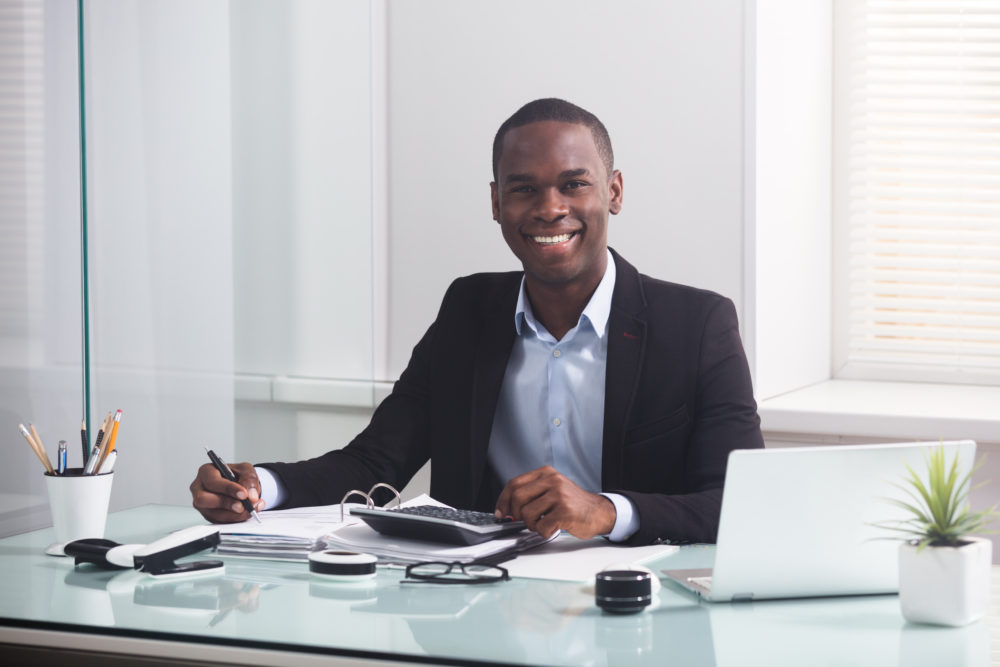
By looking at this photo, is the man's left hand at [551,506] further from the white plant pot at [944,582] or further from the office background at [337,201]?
the office background at [337,201]

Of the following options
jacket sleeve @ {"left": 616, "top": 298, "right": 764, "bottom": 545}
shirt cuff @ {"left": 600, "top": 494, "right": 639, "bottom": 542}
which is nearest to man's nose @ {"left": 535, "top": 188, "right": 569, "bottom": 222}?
jacket sleeve @ {"left": 616, "top": 298, "right": 764, "bottom": 545}

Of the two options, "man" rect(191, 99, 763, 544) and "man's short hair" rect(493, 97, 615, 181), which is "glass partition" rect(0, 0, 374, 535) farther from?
"man's short hair" rect(493, 97, 615, 181)

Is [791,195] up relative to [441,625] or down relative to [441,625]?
up

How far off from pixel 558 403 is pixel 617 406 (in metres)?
0.11

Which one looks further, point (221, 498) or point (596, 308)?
point (596, 308)

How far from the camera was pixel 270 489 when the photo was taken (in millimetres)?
1611

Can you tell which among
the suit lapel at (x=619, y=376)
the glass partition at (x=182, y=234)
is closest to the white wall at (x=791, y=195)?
the suit lapel at (x=619, y=376)

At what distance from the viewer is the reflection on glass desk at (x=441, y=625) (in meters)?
0.99

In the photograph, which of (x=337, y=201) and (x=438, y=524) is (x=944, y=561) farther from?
(x=337, y=201)

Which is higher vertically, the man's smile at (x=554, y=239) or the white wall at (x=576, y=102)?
the white wall at (x=576, y=102)

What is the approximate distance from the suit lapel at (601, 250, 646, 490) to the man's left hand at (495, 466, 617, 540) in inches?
13.9

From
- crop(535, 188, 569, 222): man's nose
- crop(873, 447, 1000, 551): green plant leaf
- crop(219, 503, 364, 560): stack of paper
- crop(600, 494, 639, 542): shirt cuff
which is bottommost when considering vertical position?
crop(219, 503, 364, 560): stack of paper

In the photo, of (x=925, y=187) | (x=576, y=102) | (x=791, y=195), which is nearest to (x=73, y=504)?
(x=576, y=102)

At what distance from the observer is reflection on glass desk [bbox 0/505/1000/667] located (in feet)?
Answer: 3.25
